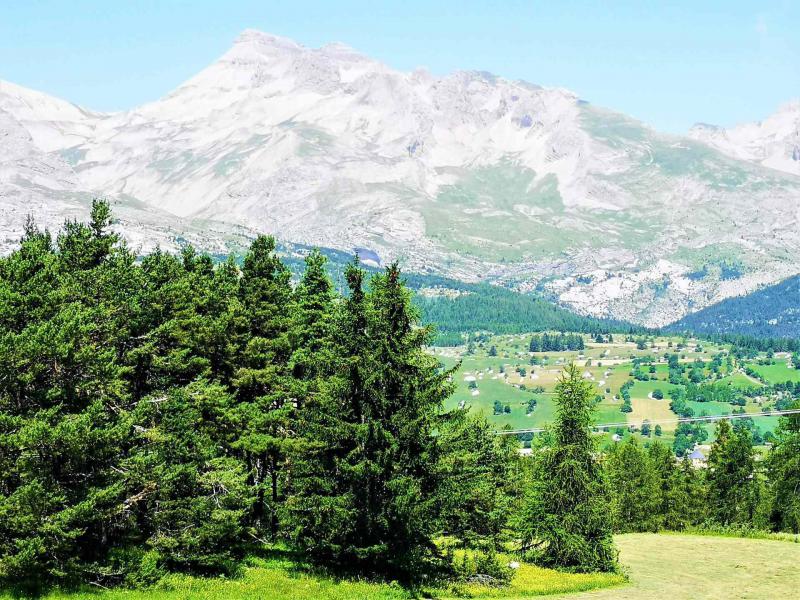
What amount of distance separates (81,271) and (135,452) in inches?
378

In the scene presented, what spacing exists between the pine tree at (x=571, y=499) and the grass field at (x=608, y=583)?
1.74m

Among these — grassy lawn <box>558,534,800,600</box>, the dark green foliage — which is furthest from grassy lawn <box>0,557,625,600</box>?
grassy lawn <box>558,534,800,600</box>

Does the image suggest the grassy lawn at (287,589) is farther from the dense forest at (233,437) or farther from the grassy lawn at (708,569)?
the grassy lawn at (708,569)

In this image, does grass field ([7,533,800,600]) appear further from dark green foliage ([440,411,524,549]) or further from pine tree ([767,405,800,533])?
pine tree ([767,405,800,533])

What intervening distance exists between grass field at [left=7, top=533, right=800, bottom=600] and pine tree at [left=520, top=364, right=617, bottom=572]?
1.74 m

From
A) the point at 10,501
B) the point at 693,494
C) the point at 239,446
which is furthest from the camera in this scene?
the point at 693,494

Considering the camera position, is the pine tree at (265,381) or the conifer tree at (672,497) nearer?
the pine tree at (265,381)

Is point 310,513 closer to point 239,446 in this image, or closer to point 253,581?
point 253,581

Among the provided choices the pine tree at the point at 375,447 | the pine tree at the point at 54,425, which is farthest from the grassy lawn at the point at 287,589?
the pine tree at the point at 54,425

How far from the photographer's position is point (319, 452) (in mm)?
38719

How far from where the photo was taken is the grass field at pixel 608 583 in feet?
111

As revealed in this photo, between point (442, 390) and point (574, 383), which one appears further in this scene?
point (574, 383)

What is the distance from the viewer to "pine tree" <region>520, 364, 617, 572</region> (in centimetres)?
4753

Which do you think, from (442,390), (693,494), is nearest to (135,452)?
(442,390)
